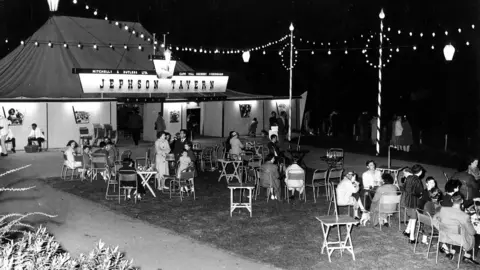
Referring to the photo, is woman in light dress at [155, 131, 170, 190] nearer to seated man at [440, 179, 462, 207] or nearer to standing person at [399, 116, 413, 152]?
seated man at [440, 179, 462, 207]

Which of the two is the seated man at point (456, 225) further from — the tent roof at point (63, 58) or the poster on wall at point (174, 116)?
the poster on wall at point (174, 116)

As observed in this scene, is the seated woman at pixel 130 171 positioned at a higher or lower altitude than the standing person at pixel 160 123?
lower

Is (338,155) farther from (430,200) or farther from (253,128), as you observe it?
(253,128)

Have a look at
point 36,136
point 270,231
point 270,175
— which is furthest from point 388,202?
point 36,136

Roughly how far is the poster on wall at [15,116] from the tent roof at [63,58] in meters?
0.65

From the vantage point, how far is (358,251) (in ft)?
32.8

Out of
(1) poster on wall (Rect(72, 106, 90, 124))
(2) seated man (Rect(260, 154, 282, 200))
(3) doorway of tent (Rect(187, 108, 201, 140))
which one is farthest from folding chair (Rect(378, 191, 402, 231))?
(3) doorway of tent (Rect(187, 108, 201, 140))

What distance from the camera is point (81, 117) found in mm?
25297

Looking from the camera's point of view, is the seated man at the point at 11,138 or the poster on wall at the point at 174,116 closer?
the seated man at the point at 11,138

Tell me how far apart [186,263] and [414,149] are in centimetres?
1597

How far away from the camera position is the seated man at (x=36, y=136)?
2316 cm

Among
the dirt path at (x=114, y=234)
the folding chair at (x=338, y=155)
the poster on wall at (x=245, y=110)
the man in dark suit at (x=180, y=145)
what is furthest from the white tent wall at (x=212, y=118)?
the dirt path at (x=114, y=234)

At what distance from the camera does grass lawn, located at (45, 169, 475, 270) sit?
31.3ft

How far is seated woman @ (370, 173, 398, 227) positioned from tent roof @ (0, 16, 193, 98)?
16625 millimetres
